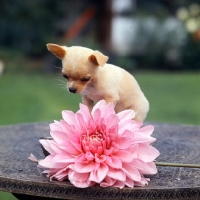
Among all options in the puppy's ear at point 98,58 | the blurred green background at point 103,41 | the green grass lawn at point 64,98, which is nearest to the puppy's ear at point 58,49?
the puppy's ear at point 98,58

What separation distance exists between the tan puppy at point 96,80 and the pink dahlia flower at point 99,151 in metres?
0.15

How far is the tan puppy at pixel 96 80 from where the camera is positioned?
5.65ft

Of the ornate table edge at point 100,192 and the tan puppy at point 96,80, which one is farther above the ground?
the tan puppy at point 96,80

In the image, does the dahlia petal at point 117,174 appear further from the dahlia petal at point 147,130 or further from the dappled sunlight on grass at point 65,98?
the dappled sunlight on grass at point 65,98

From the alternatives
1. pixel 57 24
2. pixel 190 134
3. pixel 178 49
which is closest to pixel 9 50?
pixel 57 24

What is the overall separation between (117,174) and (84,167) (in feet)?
0.31

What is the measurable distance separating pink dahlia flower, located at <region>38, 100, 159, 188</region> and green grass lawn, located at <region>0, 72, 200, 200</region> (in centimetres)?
281

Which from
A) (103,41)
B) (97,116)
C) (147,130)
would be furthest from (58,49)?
(103,41)

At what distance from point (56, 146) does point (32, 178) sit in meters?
0.13

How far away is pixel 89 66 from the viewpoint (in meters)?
1.73

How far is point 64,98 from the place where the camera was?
7094mm

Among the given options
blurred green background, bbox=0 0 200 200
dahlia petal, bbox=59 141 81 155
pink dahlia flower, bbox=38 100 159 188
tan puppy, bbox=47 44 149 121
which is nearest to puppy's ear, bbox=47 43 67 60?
tan puppy, bbox=47 44 149 121

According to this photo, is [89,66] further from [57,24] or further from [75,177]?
[57,24]

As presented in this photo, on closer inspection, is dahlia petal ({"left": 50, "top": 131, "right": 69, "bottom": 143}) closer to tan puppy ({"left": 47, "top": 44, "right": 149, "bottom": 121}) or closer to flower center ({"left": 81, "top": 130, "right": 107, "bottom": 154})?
flower center ({"left": 81, "top": 130, "right": 107, "bottom": 154})
